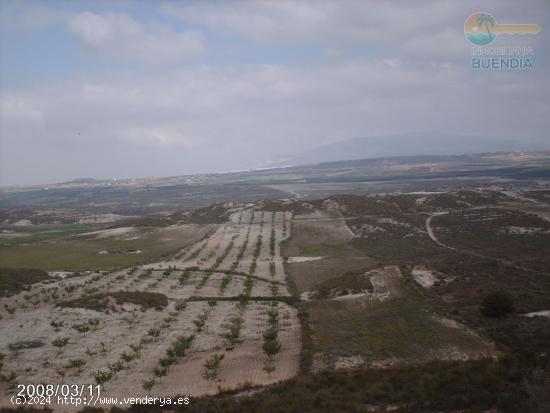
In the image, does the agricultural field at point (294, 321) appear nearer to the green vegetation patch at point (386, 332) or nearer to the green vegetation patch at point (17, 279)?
the green vegetation patch at point (386, 332)

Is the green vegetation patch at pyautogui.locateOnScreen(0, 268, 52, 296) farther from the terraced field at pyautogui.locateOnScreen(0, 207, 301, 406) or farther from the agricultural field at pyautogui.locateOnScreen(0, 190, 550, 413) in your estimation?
the terraced field at pyautogui.locateOnScreen(0, 207, 301, 406)

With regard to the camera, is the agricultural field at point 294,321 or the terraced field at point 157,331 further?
the terraced field at point 157,331

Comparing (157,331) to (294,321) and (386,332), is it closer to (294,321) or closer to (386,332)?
(294,321)

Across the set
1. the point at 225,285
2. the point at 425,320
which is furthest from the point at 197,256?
the point at 425,320

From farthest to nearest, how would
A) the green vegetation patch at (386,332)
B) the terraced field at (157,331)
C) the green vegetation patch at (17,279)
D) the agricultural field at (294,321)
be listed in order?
the green vegetation patch at (17,279), the green vegetation patch at (386,332), the terraced field at (157,331), the agricultural field at (294,321)

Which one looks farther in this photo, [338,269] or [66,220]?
[66,220]

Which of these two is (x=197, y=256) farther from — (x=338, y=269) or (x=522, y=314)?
(x=522, y=314)

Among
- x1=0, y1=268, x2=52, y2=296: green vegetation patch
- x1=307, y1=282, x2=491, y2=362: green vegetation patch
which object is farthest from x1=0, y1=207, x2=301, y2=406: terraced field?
x1=307, y1=282, x2=491, y2=362: green vegetation patch

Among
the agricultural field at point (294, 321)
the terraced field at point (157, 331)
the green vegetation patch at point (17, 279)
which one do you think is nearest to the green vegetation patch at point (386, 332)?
the agricultural field at point (294, 321)

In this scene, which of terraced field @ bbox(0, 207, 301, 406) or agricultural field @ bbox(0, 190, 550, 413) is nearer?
agricultural field @ bbox(0, 190, 550, 413)
